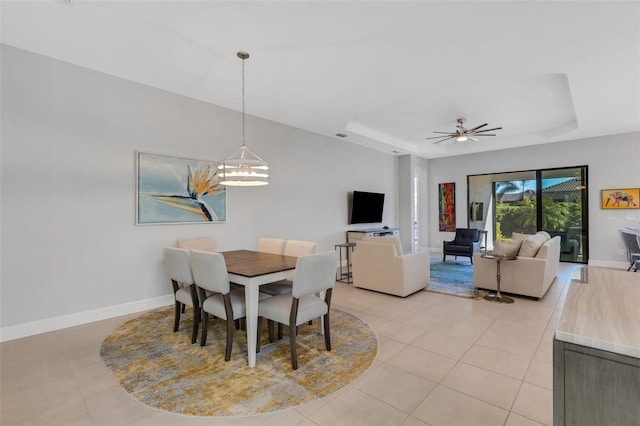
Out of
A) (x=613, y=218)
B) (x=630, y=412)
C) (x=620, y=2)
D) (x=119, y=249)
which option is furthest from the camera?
(x=613, y=218)

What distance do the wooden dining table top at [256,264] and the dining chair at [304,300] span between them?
0.97ft

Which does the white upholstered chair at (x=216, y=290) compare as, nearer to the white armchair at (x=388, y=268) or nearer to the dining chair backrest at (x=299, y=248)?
the dining chair backrest at (x=299, y=248)

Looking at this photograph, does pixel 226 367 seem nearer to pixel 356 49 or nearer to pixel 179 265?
pixel 179 265

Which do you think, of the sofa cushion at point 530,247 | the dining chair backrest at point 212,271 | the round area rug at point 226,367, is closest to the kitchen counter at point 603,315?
the round area rug at point 226,367

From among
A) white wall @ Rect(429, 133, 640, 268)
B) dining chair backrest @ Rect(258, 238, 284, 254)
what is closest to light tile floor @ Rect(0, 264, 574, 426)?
dining chair backrest @ Rect(258, 238, 284, 254)

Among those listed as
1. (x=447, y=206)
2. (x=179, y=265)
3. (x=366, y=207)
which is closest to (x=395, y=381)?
(x=179, y=265)

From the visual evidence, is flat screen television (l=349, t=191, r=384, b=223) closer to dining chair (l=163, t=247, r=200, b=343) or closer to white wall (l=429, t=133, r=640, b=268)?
white wall (l=429, t=133, r=640, b=268)

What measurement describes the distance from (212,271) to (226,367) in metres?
0.82

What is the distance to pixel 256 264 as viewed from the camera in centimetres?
309

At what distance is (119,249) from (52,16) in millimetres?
2456

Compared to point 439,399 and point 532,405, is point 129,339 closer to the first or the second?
point 439,399

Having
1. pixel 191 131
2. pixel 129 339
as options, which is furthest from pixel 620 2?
pixel 129 339

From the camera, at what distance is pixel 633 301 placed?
1271 mm

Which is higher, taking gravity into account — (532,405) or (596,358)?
(596,358)
